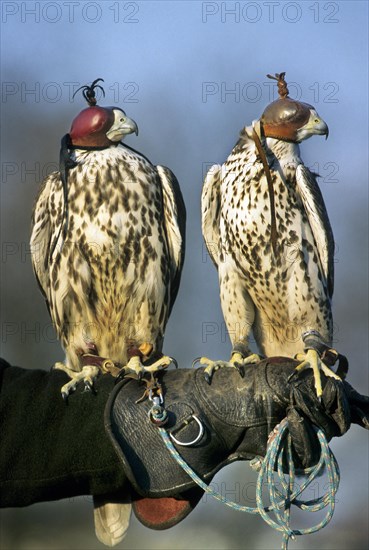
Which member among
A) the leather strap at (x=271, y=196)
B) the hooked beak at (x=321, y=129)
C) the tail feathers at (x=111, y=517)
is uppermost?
the hooked beak at (x=321, y=129)

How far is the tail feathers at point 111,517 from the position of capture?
5.46m

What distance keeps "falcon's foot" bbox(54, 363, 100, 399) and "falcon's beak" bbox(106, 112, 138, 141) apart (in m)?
1.31

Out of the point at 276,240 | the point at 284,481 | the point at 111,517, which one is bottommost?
the point at 111,517

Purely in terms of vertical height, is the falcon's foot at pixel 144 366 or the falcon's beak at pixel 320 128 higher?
the falcon's beak at pixel 320 128

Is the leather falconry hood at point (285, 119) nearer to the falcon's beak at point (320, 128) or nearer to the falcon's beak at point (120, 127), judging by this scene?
the falcon's beak at point (320, 128)

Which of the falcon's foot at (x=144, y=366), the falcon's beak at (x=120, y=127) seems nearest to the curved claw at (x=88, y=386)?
the falcon's foot at (x=144, y=366)

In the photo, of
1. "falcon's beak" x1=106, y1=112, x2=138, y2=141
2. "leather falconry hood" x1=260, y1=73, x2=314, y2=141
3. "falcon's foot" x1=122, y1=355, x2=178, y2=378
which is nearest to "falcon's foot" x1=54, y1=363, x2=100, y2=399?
"falcon's foot" x1=122, y1=355, x2=178, y2=378

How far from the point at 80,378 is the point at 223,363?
24.0 inches

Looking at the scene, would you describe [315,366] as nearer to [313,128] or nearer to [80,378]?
[80,378]

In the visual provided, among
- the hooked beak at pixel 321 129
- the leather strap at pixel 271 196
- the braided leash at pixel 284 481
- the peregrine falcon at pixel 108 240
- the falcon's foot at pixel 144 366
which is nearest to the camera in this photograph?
the braided leash at pixel 284 481

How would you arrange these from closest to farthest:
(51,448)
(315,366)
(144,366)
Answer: (51,448), (315,366), (144,366)

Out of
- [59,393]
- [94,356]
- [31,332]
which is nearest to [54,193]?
[94,356]

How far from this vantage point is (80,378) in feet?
16.9

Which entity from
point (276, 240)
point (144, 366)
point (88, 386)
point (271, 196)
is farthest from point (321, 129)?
point (88, 386)
